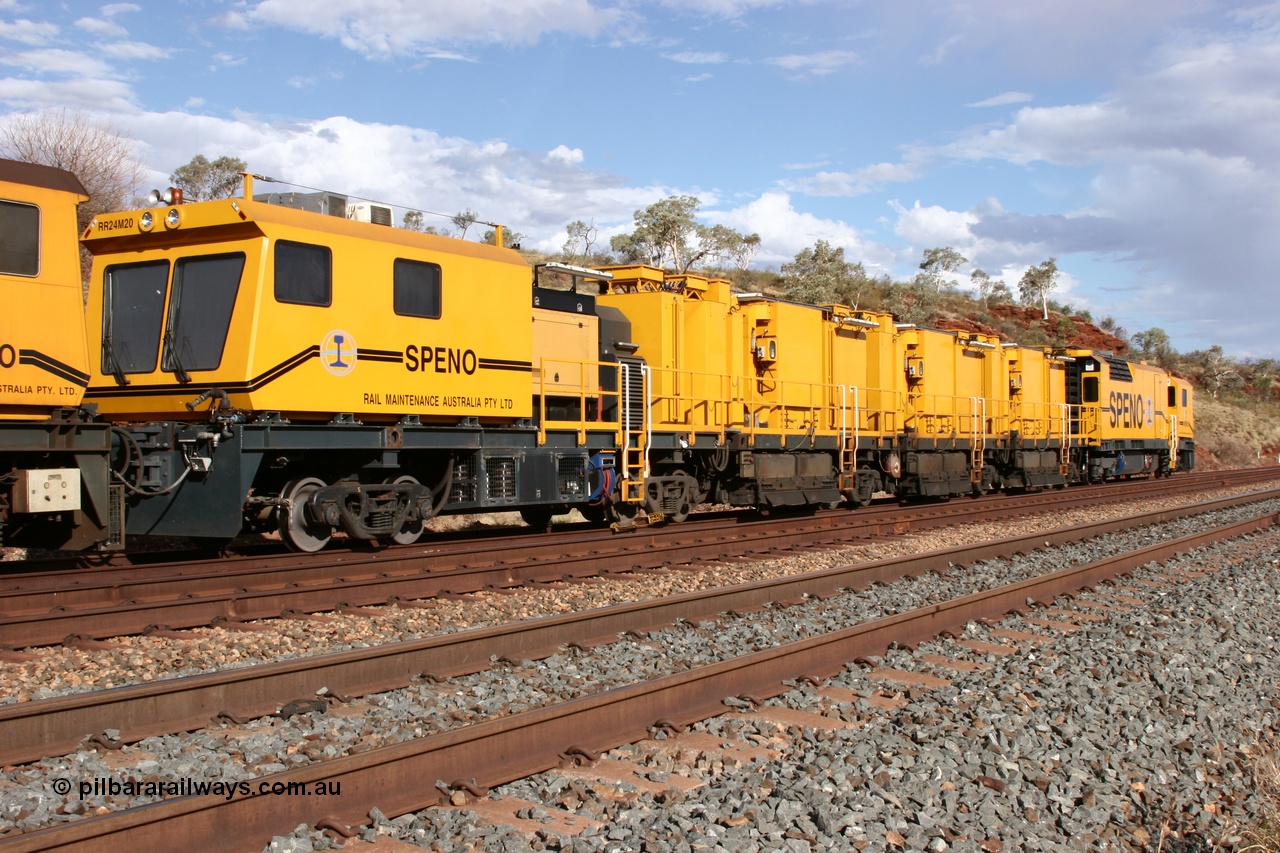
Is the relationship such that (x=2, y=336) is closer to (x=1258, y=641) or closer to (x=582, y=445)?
(x=582, y=445)

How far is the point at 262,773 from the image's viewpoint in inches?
186

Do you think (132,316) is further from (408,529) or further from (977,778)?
(977,778)

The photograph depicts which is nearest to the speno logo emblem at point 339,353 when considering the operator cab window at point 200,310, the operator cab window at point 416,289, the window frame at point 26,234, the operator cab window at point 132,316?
the operator cab window at point 416,289

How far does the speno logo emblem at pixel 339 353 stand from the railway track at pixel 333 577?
6.41ft

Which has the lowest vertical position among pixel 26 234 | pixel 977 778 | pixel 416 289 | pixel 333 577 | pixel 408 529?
pixel 977 778

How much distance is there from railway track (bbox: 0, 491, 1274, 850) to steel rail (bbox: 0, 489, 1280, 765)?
42 mm

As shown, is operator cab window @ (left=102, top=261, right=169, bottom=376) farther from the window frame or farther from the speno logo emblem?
the window frame

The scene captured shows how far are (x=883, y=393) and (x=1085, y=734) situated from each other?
52.0 feet

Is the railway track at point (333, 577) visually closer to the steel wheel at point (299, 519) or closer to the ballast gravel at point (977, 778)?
the steel wheel at point (299, 519)

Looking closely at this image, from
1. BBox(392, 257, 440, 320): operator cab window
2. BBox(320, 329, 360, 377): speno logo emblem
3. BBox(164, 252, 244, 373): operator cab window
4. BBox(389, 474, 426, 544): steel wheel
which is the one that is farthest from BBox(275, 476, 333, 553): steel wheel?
BBox(392, 257, 440, 320): operator cab window

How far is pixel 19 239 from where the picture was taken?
8.70m

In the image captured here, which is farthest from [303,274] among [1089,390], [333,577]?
[1089,390]

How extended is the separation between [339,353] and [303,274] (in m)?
0.87

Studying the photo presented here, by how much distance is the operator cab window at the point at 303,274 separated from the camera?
10.2m
